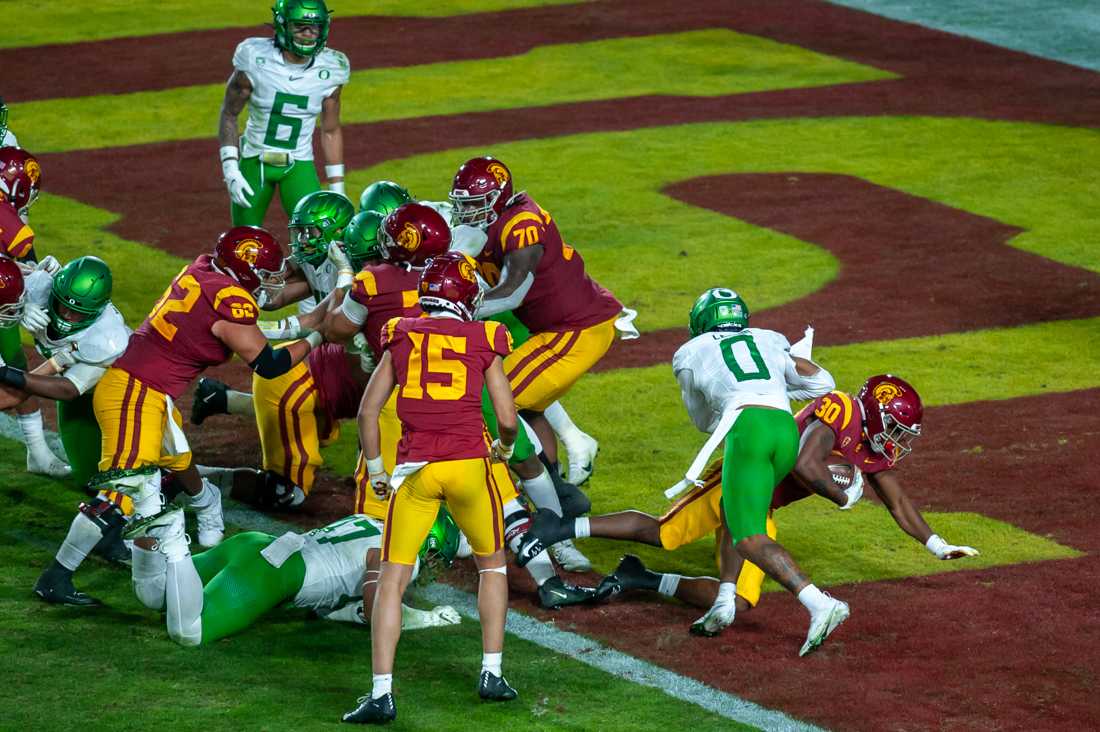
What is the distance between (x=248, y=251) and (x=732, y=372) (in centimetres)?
221

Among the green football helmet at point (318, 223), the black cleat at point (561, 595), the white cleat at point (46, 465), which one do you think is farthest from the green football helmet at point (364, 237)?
the white cleat at point (46, 465)

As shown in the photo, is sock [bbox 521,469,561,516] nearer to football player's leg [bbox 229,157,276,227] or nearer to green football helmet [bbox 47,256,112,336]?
green football helmet [bbox 47,256,112,336]

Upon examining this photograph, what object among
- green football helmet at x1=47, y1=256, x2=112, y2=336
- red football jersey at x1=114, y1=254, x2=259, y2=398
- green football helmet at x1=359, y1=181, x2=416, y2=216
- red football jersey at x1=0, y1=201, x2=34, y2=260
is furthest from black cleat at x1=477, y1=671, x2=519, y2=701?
red football jersey at x1=0, y1=201, x2=34, y2=260

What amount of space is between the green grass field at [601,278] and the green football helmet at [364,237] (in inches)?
58.7

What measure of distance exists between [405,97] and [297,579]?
1232cm

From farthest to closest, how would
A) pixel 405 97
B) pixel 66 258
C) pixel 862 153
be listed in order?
pixel 405 97, pixel 862 153, pixel 66 258

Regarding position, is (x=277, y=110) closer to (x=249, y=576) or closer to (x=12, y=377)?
(x=12, y=377)

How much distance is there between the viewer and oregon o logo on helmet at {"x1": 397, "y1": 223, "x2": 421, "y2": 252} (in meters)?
7.67

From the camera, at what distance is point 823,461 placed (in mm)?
7500

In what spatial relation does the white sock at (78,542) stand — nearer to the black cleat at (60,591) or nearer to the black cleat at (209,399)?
the black cleat at (60,591)

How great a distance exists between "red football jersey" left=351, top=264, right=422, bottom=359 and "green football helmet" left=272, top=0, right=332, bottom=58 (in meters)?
3.30

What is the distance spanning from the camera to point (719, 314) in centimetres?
761

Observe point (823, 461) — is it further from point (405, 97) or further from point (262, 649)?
point (405, 97)

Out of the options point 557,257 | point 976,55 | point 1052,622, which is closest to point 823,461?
point 1052,622
